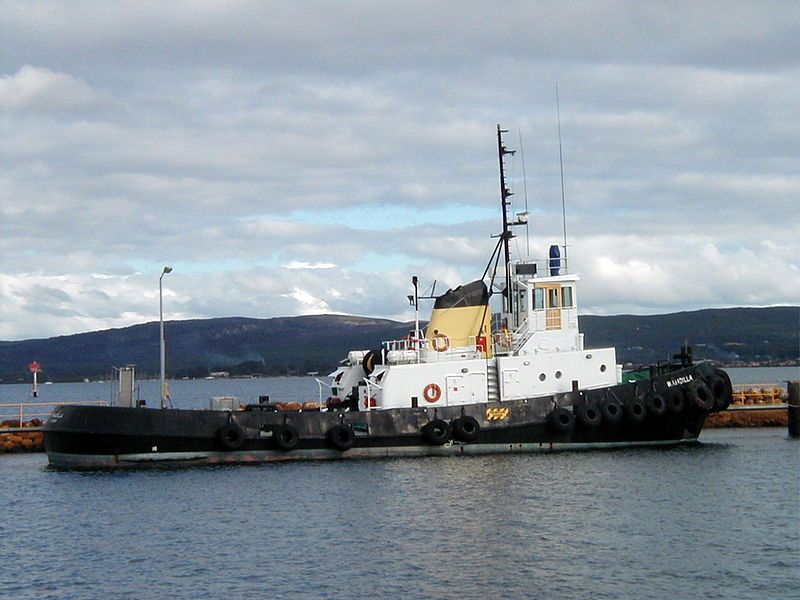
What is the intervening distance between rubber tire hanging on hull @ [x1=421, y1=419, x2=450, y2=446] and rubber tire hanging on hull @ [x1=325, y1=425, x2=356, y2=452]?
1.90m

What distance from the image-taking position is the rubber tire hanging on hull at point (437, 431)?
30000 mm

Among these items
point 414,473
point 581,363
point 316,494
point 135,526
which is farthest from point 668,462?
point 135,526

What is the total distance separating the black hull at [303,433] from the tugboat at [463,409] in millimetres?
26

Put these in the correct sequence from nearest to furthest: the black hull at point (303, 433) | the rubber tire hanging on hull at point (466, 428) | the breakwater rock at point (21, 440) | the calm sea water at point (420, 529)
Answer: the calm sea water at point (420, 529) < the black hull at point (303, 433) < the rubber tire hanging on hull at point (466, 428) < the breakwater rock at point (21, 440)

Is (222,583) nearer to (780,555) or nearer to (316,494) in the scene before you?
(316,494)

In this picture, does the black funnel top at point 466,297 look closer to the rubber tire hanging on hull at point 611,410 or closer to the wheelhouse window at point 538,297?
the wheelhouse window at point 538,297

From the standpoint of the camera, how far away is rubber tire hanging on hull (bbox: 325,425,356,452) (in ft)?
98.7

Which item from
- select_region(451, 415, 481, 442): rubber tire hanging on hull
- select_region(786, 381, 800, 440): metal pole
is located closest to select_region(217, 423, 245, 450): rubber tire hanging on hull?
select_region(451, 415, 481, 442): rubber tire hanging on hull

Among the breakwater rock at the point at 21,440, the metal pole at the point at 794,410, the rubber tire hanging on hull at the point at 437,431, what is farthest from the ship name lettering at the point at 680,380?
the breakwater rock at the point at 21,440

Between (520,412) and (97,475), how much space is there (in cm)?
1086

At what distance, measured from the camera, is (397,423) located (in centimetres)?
3017

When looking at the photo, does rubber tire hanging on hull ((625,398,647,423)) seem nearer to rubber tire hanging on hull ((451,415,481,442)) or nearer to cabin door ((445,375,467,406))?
rubber tire hanging on hull ((451,415,481,442))

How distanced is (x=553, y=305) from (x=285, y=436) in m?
8.07

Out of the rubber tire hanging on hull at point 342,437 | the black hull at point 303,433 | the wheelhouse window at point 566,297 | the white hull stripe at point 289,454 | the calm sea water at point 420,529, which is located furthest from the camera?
the wheelhouse window at point 566,297
